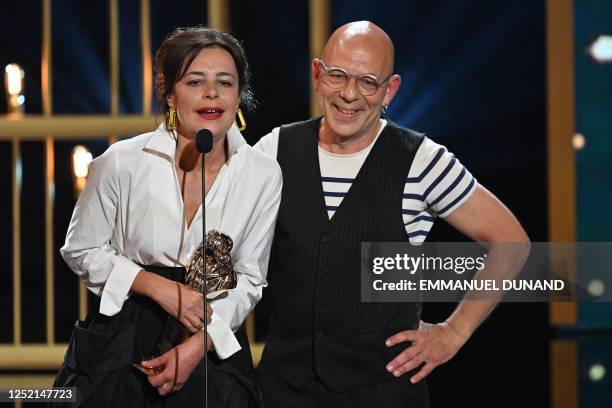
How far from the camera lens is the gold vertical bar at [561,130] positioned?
3635 mm

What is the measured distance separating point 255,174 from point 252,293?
0.69ft

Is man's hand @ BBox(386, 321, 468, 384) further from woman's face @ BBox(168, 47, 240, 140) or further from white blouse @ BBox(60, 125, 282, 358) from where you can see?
A: woman's face @ BBox(168, 47, 240, 140)

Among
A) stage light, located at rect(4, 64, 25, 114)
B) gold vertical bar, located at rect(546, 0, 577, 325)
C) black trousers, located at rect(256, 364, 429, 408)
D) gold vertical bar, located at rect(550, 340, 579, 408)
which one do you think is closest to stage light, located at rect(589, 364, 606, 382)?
gold vertical bar, located at rect(550, 340, 579, 408)

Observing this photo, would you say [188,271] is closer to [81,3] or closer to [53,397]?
[53,397]

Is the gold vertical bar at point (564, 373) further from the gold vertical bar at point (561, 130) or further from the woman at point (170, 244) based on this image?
the woman at point (170, 244)

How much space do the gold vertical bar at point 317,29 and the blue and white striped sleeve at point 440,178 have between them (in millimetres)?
925

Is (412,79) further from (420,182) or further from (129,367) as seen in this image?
(129,367)

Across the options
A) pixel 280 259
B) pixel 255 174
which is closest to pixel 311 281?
pixel 280 259

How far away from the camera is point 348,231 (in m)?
2.18

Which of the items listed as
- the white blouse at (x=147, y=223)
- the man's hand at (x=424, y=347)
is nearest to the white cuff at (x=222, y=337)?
the white blouse at (x=147, y=223)

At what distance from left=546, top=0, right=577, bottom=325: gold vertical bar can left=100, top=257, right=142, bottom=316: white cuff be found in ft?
6.81

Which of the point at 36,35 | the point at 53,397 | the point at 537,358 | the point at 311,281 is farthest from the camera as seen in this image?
the point at 36,35

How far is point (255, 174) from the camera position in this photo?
2.02 meters

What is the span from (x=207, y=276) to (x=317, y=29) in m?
1.34
